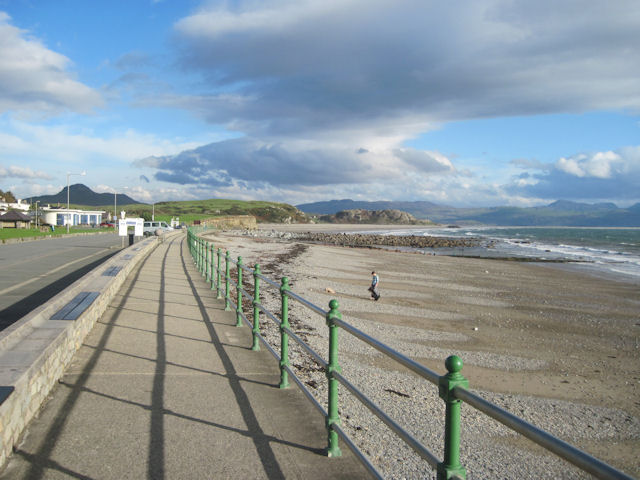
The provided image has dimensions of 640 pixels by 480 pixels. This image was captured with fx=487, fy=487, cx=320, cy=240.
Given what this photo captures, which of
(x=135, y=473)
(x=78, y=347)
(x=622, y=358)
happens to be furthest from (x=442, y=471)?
(x=622, y=358)

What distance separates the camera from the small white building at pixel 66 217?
251ft

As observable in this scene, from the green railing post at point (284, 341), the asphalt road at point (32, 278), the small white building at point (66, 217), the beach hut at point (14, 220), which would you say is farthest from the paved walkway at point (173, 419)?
the small white building at point (66, 217)

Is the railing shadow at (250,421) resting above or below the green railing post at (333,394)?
below

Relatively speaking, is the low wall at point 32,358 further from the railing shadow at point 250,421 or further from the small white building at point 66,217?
the small white building at point 66,217

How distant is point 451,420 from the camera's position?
2.28m

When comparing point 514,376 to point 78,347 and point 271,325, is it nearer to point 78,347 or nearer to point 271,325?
point 271,325

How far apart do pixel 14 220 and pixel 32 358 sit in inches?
2526

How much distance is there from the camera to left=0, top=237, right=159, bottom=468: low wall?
3785mm

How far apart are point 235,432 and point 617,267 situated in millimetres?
36350

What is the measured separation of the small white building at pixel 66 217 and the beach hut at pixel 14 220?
16.7 ft

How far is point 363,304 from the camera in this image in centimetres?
1520

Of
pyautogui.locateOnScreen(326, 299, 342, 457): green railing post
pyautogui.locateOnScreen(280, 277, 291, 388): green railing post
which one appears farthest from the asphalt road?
pyautogui.locateOnScreen(326, 299, 342, 457): green railing post

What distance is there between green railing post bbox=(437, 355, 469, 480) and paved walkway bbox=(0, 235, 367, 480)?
5.03 ft

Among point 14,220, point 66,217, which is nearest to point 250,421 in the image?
point 14,220
